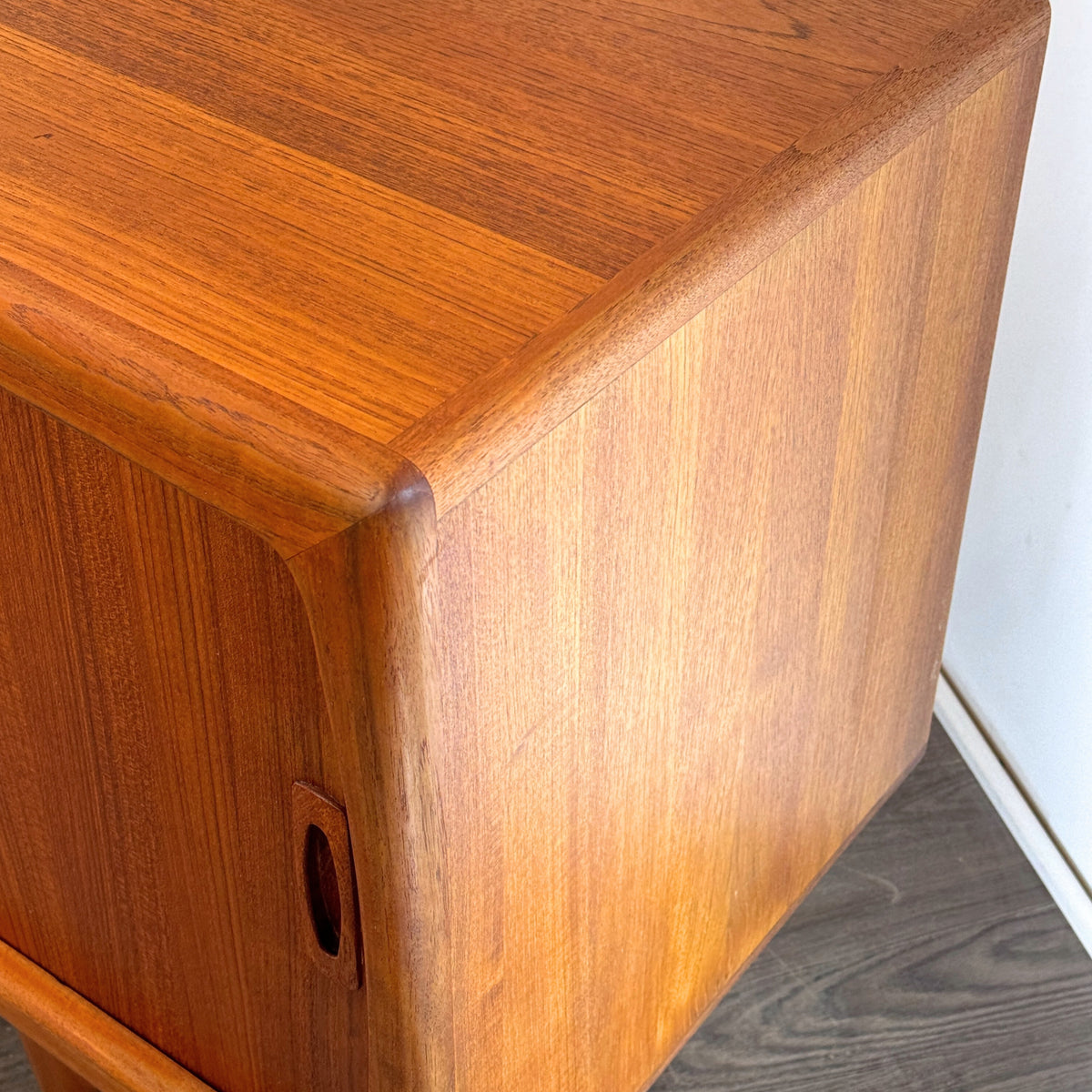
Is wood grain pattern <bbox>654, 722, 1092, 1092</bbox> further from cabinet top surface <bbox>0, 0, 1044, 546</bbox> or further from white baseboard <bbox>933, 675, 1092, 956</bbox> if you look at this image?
cabinet top surface <bbox>0, 0, 1044, 546</bbox>

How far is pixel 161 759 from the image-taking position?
1.68 feet

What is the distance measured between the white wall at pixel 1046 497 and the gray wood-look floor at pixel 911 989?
59mm

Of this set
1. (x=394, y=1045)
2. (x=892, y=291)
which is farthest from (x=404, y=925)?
(x=892, y=291)

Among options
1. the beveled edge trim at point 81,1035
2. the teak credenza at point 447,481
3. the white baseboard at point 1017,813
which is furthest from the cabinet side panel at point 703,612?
the white baseboard at point 1017,813

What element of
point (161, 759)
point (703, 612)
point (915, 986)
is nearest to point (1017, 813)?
point (915, 986)

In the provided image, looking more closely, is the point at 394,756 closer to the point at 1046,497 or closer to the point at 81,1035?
the point at 81,1035

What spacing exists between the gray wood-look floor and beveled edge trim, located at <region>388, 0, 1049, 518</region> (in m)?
0.58

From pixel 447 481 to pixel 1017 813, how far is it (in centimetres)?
72

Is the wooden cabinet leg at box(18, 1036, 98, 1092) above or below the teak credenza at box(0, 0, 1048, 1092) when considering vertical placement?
below

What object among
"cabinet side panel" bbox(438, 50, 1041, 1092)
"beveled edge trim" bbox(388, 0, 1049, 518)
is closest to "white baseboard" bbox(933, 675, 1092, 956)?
"cabinet side panel" bbox(438, 50, 1041, 1092)

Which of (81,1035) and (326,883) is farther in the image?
(81,1035)

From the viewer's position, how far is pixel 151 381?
0.40 metres

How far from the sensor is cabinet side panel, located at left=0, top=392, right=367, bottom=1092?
446 millimetres

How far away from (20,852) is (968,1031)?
22.3 inches
